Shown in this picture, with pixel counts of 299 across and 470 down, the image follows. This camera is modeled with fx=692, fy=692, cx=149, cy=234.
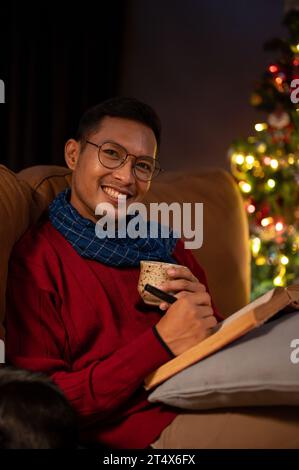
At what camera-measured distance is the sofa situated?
1.86 meters

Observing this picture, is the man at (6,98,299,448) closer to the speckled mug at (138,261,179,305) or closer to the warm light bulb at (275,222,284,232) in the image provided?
the speckled mug at (138,261,179,305)

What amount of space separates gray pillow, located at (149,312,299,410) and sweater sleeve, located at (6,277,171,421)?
0.27 feet

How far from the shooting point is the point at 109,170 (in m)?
1.69

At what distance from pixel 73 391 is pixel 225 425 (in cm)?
31

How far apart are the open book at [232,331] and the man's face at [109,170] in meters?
0.44

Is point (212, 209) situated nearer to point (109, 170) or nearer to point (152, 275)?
point (109, 170)

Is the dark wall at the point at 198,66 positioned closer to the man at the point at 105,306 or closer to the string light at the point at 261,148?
the string light at the point at 261,148

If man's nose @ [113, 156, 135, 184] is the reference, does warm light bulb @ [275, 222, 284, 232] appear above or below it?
below

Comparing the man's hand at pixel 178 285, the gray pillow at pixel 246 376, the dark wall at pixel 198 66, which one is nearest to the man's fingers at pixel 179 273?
the man's hand at pixel 178 285

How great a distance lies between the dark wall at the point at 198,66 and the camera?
3.99 m

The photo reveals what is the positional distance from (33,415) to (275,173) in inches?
87.5

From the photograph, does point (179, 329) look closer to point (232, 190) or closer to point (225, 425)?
point (225, 425)

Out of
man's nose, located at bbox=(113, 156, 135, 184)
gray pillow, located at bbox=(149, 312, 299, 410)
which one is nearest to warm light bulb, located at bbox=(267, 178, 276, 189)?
man's nose, located at bbox=(113, 156, 135, 184)

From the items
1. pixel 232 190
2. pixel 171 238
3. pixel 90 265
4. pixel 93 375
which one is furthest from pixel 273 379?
pixel 232 190
